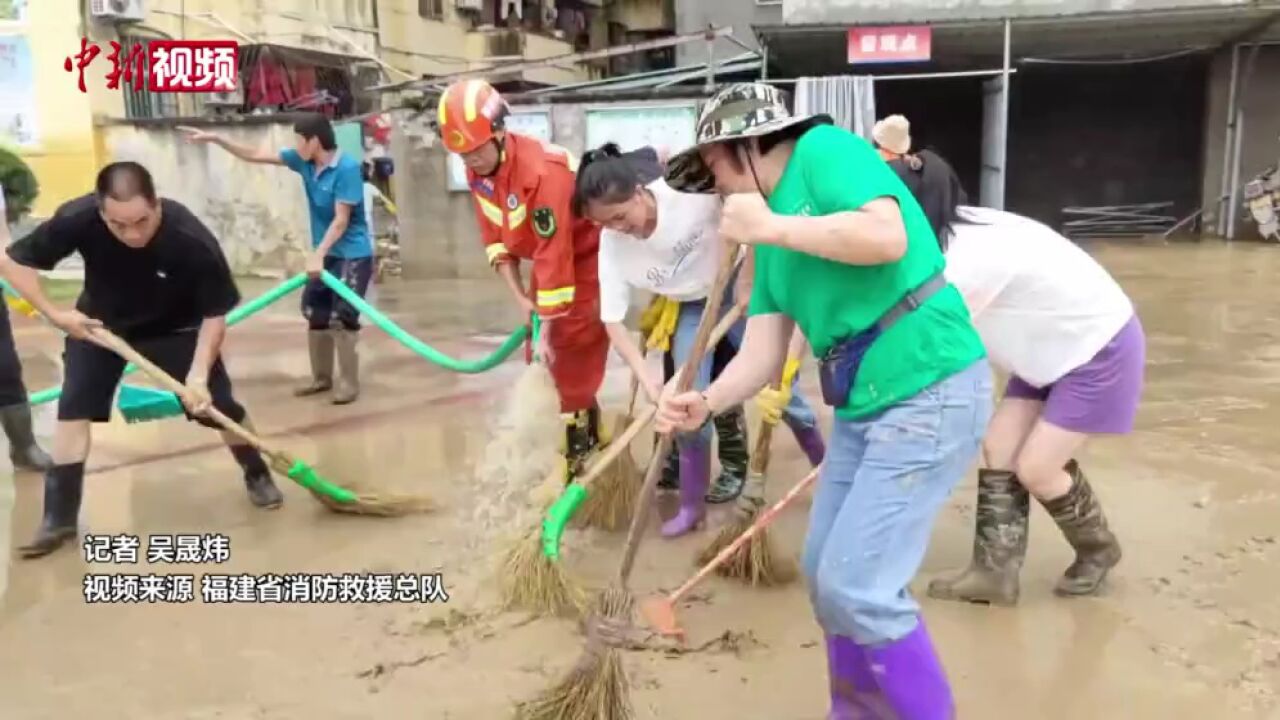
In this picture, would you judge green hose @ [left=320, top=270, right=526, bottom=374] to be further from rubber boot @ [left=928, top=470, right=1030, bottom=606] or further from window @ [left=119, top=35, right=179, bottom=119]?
window @ [left=119, top=35, right=179, bottom=119]

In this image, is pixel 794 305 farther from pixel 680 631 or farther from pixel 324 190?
pixel 324 190

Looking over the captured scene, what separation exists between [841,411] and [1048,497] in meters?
1.27

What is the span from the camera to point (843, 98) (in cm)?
1205

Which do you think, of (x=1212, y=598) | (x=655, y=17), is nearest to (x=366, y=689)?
(x=1212, y=598)

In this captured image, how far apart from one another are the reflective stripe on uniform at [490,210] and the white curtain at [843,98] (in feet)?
Result: 26.8

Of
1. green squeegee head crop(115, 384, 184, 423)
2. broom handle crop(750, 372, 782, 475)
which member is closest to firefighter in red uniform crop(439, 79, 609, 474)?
broom handle crop(750, 372, 782, 475)

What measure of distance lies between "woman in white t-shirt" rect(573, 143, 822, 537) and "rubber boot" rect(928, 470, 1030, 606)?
0.92 metres

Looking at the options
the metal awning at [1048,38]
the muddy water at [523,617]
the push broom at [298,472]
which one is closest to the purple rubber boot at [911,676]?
the muddy water at [523,617]

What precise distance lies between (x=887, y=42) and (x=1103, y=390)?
10.6 meters

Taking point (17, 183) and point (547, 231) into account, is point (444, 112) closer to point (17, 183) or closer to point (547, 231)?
point (547, 231)

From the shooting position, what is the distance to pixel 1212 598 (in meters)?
3.43

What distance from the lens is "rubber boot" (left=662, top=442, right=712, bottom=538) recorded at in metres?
4.01

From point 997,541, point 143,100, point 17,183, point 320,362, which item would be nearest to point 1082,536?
point 997,541

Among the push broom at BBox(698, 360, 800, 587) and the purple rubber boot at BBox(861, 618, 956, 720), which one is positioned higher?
the purple rubber boot at BBox(861, 618, 956, 720)
